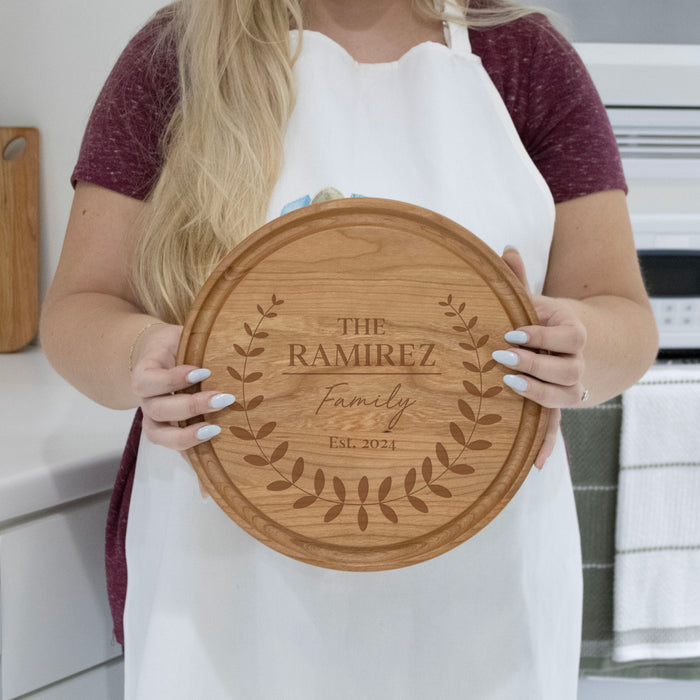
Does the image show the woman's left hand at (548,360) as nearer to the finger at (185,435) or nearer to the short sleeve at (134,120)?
the finger at (185,435)

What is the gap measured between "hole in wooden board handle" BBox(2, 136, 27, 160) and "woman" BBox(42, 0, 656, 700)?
0.70 meters

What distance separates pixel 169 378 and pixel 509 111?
43cm

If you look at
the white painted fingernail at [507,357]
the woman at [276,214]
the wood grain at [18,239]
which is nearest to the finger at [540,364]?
the white painted fingernail at [507,357]

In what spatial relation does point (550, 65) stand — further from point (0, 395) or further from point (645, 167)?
point (0, 395)

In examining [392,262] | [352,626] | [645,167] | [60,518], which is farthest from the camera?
[645,167]

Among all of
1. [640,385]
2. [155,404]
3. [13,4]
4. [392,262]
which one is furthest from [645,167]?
[13,4]

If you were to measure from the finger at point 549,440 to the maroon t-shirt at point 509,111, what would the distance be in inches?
9.8

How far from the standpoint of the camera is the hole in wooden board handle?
1310mm

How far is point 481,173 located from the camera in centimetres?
68

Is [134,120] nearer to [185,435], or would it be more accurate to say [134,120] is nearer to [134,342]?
[134,342]

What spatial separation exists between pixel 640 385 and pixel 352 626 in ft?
1.95

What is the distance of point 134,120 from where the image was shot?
27.5 inches

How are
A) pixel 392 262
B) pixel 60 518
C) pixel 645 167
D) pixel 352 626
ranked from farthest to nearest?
pixel 645 167, pixel 60 518, pixel 352 626, pixel 392 262

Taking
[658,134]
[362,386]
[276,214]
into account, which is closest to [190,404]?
[362,386]
